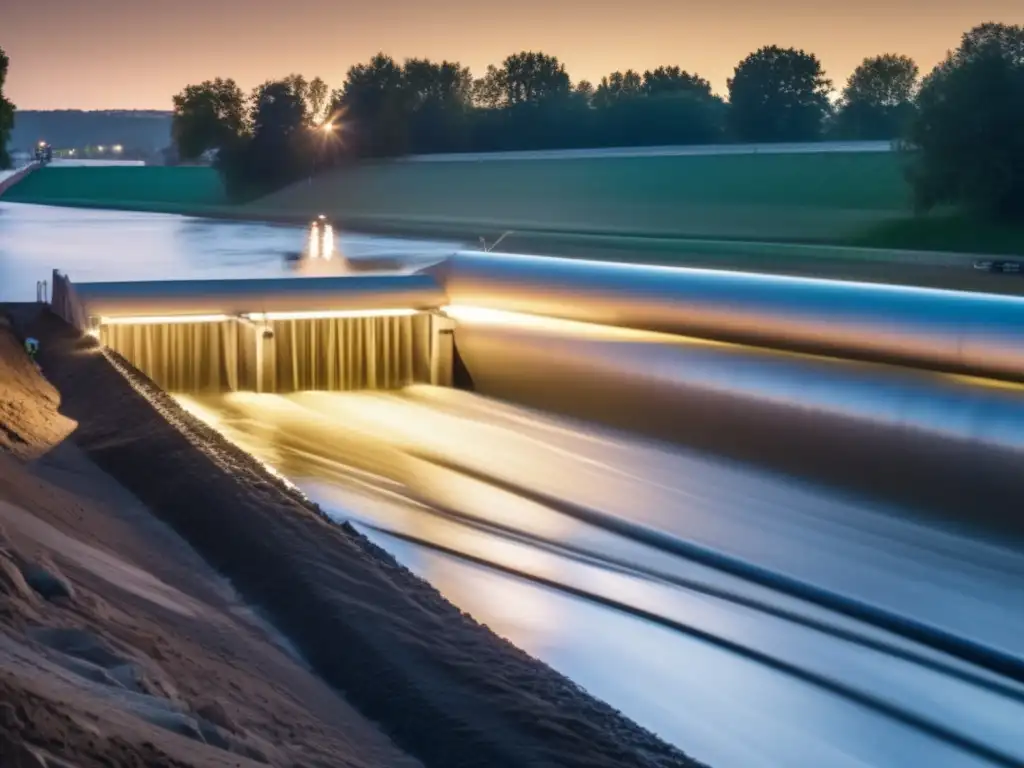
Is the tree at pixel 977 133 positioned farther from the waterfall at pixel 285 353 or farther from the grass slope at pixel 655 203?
the waterfall at pixel 285 353

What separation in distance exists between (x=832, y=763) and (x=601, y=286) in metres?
9.49

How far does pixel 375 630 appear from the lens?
6922 millimetres

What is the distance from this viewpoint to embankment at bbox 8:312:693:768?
5.84m

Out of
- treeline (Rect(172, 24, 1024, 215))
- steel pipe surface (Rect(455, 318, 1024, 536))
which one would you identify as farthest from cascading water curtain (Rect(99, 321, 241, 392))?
treeline (Rect(172, 24, 1024, 215))

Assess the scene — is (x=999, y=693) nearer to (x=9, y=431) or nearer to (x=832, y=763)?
(x=832, y=763)

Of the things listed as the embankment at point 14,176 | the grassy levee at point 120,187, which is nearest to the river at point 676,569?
the embankment at point 14,176

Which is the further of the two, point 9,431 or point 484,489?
point 484,489

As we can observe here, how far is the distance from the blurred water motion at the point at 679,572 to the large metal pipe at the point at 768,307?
1479 millimetres

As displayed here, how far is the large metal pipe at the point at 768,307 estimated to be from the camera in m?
12.0

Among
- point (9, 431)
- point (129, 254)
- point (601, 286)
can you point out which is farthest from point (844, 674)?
point (129, 254)

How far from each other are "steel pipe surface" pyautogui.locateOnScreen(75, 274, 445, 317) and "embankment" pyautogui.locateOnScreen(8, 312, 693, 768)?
5582 millimetres

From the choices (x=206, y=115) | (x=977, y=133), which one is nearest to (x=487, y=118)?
(x=206, y=115)

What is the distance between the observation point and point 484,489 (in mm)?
12867

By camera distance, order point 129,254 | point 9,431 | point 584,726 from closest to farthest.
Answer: point 584,726
point 9,431
point 129,254
